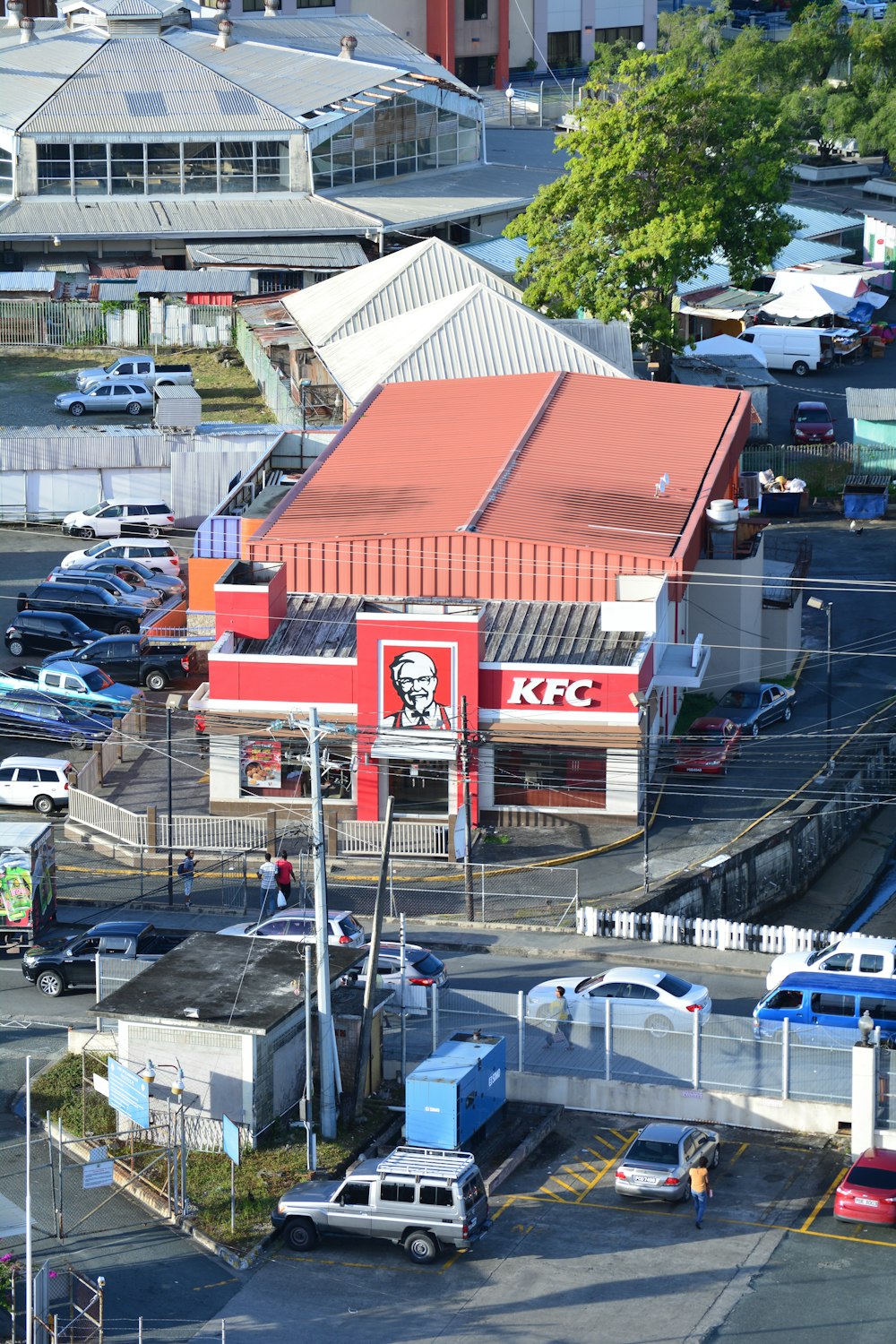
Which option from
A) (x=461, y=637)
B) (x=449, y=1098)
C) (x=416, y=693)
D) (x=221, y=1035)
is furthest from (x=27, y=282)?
(x=449, y=1098)

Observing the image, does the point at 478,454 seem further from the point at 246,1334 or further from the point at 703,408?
the point at 246,1334

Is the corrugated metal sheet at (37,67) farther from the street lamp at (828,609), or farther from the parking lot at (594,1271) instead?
the parking lot at (594,1271)

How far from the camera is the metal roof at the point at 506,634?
185 feet

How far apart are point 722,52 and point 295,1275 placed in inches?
4398

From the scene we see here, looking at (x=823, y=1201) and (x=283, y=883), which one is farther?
(x=283, y=883)

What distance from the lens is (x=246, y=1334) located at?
35.7m

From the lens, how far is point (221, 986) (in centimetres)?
4338

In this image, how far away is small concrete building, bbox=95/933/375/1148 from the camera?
4159cm

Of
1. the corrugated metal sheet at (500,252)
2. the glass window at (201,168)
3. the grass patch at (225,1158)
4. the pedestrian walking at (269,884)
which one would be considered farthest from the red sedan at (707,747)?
the glass window at (201,168)

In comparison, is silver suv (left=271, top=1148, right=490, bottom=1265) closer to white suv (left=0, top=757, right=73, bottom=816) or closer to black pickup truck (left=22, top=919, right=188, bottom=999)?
black pickup truck (left=22, top=919, right=188, bottom=999)

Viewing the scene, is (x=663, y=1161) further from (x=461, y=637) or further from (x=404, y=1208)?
(x=461, y=637)

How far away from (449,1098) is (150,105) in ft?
235

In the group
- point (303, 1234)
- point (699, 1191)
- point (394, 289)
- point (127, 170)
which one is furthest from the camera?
point (127, 170)

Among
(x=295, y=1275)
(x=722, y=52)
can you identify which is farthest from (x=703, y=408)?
(x=722, y=52)
